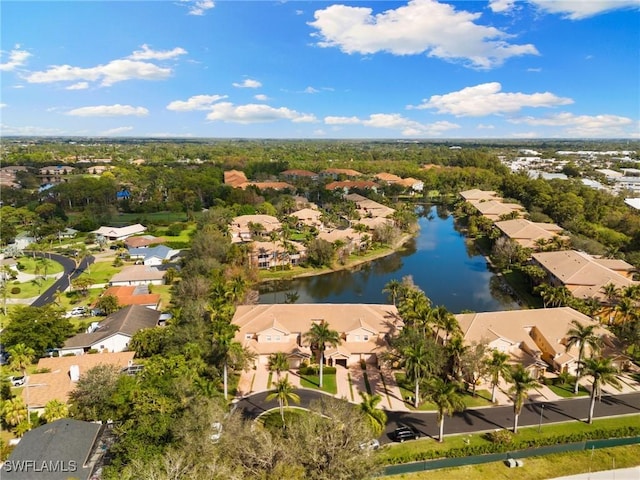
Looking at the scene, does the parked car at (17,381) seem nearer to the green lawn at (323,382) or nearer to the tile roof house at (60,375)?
the tile roof house at (60,375)

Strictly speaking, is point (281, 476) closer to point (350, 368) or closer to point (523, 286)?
point (350, 368)

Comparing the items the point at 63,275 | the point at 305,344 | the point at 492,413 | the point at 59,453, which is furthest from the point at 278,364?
the point at 63,275

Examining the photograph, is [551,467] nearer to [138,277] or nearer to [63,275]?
[138,277]

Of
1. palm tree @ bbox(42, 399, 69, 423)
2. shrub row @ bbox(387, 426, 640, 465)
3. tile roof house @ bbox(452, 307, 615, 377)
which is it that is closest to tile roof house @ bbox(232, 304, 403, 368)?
tile roof house @ bbox(452, 307, 615, 377)

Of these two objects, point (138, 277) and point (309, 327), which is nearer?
point (309, 327)

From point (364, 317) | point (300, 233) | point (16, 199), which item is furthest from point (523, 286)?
point (16, 199)
